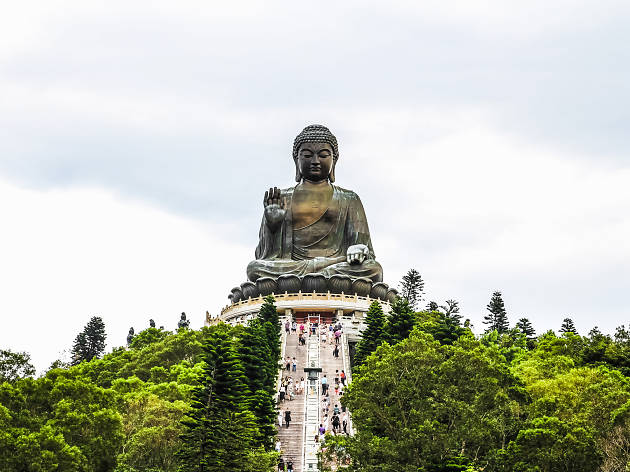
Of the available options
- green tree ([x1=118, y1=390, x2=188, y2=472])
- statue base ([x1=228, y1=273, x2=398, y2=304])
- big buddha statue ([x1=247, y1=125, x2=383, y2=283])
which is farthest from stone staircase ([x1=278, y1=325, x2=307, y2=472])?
big buddha statue ([x1=247, y1=125, x2=383, y2=283])

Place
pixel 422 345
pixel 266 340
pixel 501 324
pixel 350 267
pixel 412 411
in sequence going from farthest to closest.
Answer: pixel 501 324
pixel 350 267
pixel 266 340
pixel 422 345
pixel 412 411

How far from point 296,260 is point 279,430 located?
63.4ft

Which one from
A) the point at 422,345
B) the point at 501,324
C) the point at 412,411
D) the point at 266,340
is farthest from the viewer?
the point at 501,324

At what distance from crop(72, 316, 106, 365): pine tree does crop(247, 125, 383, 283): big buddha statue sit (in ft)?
31.8

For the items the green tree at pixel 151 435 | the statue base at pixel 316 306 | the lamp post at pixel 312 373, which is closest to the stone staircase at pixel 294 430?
the lamp post at pixel 312 373

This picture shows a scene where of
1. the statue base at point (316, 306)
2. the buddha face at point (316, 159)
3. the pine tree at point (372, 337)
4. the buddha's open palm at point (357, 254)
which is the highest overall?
the buddha face at point (316, 159)

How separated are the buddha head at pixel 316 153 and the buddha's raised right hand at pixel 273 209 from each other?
2307mm

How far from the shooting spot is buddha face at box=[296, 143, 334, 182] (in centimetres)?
4309

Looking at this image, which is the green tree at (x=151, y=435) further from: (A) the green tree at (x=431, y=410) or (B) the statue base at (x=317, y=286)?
(B) the statue base at (x=317, y=286)

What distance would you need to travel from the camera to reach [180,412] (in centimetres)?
2141

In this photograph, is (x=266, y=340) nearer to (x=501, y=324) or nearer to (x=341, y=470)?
(x=341, y=470)

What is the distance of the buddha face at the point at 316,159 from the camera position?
141 ft

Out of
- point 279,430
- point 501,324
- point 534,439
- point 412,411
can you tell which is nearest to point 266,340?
point 279,430

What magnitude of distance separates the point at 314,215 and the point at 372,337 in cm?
1573
